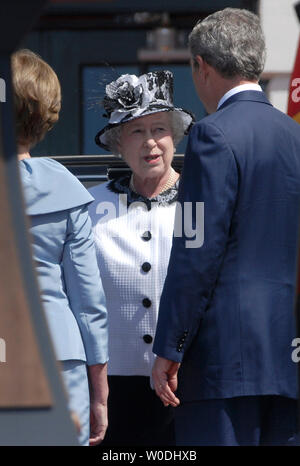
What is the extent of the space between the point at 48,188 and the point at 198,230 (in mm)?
421

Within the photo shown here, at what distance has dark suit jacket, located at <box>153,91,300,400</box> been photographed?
2.56 meters

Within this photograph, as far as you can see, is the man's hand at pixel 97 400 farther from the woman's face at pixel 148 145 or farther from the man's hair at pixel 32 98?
the woman's face at pixel 148 145

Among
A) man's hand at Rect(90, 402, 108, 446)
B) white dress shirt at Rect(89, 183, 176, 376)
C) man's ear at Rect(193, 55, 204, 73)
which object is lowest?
man's hand at Rect(90, 402, 108, 446)

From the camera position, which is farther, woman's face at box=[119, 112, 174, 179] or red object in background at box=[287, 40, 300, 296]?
red object in background at box=[287, 40, 300, 296]

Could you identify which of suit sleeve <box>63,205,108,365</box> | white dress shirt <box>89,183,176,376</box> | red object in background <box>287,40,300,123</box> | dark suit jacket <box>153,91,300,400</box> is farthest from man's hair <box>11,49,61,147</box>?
red object in background <box>287,40,300,123</box>

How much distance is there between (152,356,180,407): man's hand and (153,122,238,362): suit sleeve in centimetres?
5

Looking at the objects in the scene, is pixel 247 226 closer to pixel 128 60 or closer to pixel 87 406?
pixel 87 406

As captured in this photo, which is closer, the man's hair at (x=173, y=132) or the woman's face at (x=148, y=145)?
the woman's face at (x=148, y=145)

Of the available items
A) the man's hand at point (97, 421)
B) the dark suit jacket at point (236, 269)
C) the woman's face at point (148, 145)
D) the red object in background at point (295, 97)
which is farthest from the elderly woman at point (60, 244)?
the red object in background at point (295, 97)

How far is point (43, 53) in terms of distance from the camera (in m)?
9.17

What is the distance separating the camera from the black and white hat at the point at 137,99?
3.36m

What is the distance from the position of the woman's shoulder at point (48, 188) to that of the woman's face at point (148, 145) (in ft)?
2.13

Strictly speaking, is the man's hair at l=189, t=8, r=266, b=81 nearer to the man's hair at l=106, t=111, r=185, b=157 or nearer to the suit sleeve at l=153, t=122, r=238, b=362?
the suit sleeve at l=153, t=122, r=238, b=362

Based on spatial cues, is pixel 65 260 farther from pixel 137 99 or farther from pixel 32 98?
pixel 137 99
